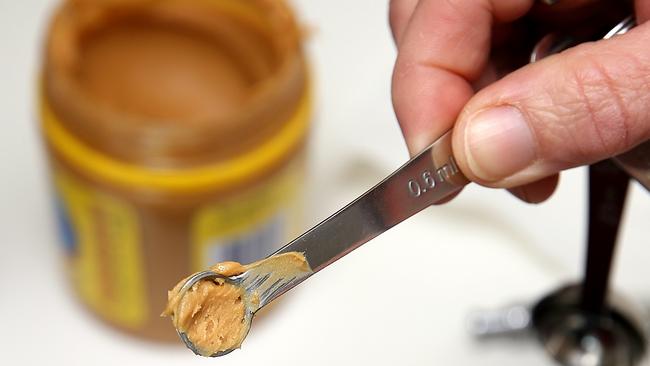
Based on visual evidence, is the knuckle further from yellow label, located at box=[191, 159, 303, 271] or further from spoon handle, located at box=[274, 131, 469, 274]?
yellow label, located at box=[191, 159, 303, 271]

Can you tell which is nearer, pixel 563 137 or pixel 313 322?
pixel 563 137

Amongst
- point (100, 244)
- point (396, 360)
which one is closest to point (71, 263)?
point (100, 244)

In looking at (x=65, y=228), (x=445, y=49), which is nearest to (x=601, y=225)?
(x=445, y=49)

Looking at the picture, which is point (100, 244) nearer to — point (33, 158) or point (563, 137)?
point (33, 158)

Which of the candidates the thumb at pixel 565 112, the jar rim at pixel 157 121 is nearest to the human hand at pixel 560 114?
the thumb at pixel 565 112

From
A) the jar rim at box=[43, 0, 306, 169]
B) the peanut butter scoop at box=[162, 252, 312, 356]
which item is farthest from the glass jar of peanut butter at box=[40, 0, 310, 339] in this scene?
the peanut butter scoop at box=[162, 252, 312, 356]

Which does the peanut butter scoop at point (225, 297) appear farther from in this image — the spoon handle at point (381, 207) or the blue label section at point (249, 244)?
the blue label section at point (249, 244)
